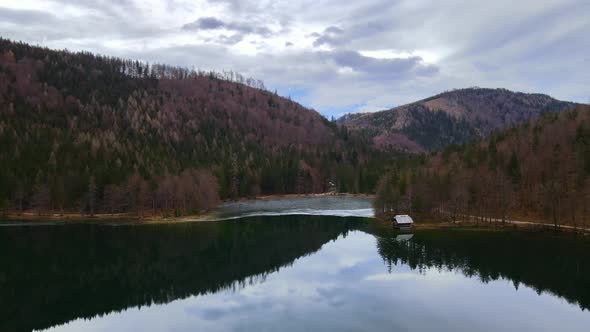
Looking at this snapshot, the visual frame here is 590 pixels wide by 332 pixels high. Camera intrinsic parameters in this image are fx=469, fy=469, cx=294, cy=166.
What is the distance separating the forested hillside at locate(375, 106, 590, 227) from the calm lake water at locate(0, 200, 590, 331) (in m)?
14.2

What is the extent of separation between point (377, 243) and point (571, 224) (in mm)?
39427

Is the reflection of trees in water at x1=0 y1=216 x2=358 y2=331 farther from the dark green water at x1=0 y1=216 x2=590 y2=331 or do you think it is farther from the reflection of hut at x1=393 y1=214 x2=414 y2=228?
the reflection of hut at x1=393 y1=214 x2=414 y2=228

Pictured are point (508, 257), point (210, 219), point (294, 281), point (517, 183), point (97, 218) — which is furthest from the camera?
point (97, 218)

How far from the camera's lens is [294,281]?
60.3 meters

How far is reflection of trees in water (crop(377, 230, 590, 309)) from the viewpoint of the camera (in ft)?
183

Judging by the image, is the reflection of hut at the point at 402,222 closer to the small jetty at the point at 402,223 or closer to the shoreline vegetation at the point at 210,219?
the small jetty at the point at 402,223

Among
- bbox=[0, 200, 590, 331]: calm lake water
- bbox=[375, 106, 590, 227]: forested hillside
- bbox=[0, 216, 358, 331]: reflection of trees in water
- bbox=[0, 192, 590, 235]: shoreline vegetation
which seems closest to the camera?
bbox=[0, 200, 590, 331]: calm lake water

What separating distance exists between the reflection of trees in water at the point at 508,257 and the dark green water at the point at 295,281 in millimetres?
193

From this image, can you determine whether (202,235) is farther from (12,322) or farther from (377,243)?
(12,322)

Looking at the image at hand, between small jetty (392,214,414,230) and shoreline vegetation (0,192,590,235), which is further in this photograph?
small jetty (392,214,414,230)

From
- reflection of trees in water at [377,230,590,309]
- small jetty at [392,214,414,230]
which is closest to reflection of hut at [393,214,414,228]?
small jetty at [392,214,414,230]

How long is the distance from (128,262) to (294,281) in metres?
29.2

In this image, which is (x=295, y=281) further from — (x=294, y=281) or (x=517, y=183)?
(x=517, y=183)

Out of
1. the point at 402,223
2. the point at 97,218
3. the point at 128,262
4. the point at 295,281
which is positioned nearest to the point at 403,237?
the point at 402,223
